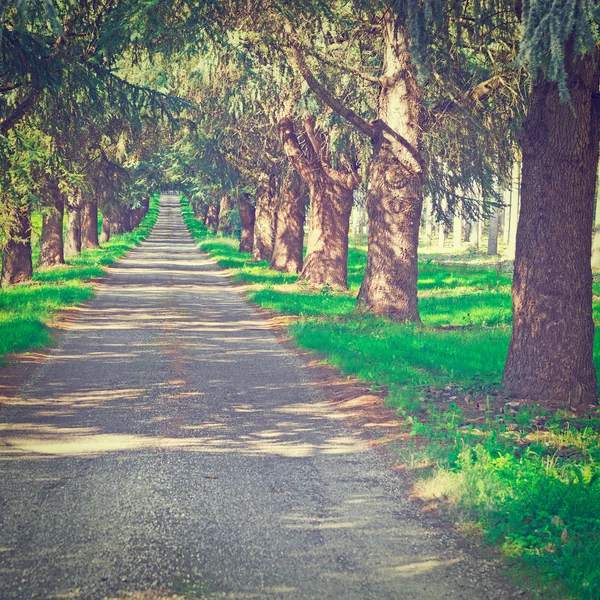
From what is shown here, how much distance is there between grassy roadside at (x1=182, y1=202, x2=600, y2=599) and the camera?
438cm

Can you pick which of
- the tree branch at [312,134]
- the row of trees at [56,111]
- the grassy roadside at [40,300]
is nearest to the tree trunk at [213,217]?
the grassy roadside at [40,300]

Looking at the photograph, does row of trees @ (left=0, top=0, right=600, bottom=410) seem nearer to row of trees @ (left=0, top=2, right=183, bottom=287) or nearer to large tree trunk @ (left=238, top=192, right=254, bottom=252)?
row of trees @ (left=0, top=2, right=183, bottom=287)

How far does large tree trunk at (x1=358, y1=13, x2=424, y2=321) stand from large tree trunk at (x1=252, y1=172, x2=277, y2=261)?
15.1m

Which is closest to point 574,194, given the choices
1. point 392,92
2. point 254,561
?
point 254,561

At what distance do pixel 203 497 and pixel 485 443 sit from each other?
2.56 meters

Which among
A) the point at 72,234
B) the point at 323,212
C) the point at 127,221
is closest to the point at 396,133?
the point at 323,212

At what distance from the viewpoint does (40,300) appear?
1638cm

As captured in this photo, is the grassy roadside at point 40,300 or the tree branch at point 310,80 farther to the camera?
the tree branch at point 310,80

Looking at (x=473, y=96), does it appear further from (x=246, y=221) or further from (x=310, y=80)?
(x=246, y=221)

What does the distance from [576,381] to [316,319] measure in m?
7.44

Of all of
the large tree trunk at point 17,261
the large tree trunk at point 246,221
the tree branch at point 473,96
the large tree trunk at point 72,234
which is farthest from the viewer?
the large tree trunk at point 246,221

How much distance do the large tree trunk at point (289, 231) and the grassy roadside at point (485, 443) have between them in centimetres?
1094

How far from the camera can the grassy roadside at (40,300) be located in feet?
37.3

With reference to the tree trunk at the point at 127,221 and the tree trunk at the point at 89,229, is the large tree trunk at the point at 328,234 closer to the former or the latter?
the tree trunk at the point at 89,229
